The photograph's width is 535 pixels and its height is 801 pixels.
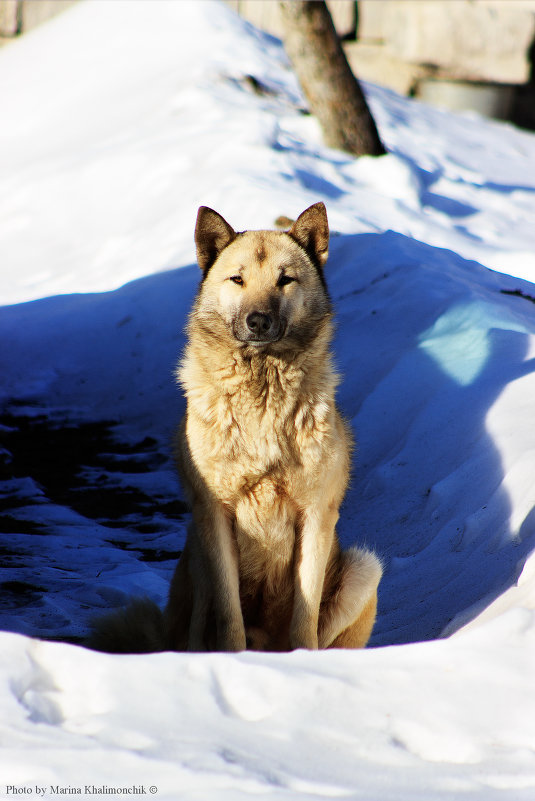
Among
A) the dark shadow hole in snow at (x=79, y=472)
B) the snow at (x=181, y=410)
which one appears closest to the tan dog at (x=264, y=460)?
the snow at (x=181, y=410)

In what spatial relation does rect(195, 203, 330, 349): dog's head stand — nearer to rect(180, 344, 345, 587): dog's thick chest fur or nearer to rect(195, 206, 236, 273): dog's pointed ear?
rect(195, 206, 236, 273): dog's pointed ear

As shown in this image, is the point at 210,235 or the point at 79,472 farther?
the point at 79,472

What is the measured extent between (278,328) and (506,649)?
1.38 m

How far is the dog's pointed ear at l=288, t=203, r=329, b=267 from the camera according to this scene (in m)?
3.58

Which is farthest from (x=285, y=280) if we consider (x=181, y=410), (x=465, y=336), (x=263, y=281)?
(x=181, y=410)

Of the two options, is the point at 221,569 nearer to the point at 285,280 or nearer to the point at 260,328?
the point at 260,328

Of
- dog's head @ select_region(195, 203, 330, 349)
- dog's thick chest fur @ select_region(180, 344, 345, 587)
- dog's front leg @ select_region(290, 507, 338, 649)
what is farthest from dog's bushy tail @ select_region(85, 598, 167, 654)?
dog's head @ select_region(195, 203, 330, 349)

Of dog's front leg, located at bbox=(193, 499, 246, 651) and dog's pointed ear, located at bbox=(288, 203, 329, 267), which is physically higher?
dog's pointed ear, located at bbox=(288, 203, 329, 267)

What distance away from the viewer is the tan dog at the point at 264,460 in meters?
3.26

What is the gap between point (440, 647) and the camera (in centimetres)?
256

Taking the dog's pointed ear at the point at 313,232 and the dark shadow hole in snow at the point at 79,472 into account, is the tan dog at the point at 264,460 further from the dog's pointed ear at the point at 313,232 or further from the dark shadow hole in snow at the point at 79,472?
the dark shadow hole in snow at the point at 79,472

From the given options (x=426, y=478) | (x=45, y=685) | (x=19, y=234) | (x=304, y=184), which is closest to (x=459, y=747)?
(x=45, y=685)

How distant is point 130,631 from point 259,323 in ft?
4.35

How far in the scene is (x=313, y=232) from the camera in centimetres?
362
